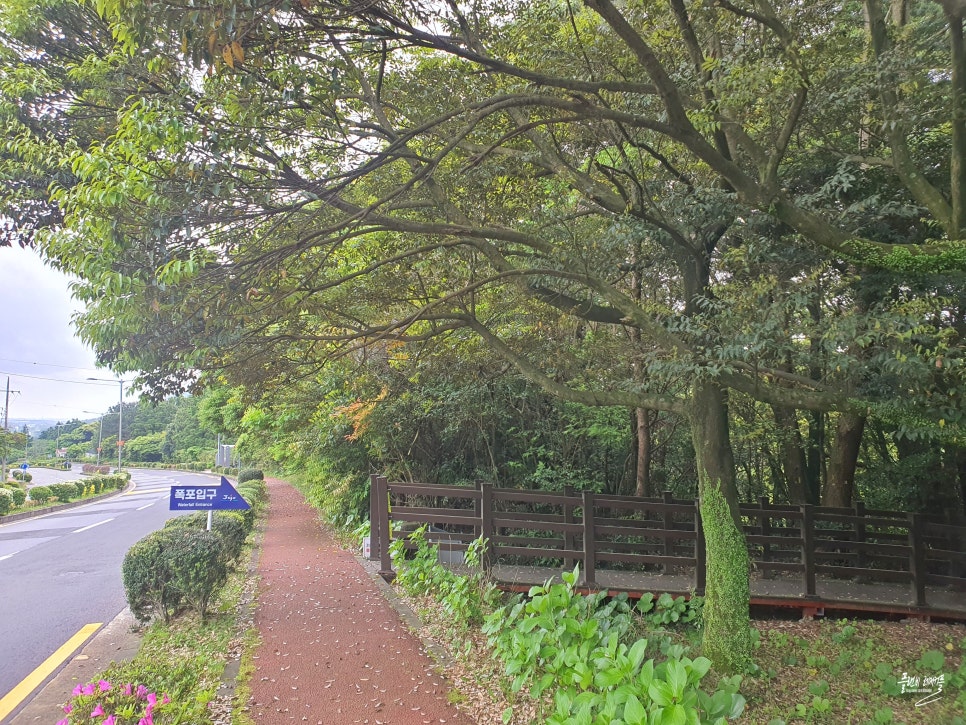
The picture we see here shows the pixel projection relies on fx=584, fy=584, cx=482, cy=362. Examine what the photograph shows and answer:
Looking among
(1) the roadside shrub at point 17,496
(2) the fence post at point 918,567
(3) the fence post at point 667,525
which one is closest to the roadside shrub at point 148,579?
(3) the fence post at point 667,525

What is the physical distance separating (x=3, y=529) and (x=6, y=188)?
14.8 m

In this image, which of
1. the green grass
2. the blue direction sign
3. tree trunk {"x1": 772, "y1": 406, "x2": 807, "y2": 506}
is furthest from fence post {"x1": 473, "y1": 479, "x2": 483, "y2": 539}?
tree trunk {"x1": 772, "y1": 406, "x2": 807, "y2": 506}

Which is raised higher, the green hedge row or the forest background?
the forest background

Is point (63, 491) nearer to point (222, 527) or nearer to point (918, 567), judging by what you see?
point (222, 527)

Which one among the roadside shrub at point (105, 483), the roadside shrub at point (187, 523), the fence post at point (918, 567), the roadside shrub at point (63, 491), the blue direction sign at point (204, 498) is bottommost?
the roadside shrub at point (105, 483)

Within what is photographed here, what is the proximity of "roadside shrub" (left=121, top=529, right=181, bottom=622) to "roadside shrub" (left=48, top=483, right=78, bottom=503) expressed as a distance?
21704 mm

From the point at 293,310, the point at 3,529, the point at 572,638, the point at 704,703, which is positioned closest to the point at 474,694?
the point at 572,638

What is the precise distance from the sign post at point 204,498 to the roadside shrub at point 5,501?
52.9 ft

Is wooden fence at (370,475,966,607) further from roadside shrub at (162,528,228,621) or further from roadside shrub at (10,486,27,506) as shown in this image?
roadside shrub at (10,486,27,506)

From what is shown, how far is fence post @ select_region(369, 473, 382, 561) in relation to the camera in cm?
885

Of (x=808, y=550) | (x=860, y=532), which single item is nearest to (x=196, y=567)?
(x=808, y=550)

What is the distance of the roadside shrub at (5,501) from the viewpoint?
18.2 meters

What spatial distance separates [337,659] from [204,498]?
2663 mm

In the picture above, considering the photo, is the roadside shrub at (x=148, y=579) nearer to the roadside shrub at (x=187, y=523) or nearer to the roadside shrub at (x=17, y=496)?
the roadside shrub at (x=187, y=523)
